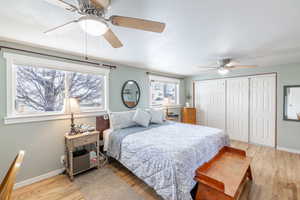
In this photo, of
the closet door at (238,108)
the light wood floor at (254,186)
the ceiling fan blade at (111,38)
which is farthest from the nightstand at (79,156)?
the closet door at (238,108)

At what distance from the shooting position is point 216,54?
8.78ft

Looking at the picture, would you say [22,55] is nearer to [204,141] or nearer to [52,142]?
[52,142]

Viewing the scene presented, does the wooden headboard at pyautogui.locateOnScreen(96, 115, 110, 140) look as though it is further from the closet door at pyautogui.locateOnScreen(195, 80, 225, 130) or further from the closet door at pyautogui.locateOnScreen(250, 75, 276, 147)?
the closet door at pyautogui.locateOnScreen(250, 75, 276, 147)

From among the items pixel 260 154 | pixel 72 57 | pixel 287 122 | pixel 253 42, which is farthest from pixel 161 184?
pixel 287 122

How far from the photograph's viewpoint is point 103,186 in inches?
81.7

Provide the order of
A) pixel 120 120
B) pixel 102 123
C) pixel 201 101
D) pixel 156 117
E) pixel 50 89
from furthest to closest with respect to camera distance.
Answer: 1. pixel 201 101
2. pixel 156 117
3. pixel 102 123
4. pixel 120 120
5. pixel 50 89

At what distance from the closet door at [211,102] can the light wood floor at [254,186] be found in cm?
196

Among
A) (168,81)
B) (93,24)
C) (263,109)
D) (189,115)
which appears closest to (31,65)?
(93,24)

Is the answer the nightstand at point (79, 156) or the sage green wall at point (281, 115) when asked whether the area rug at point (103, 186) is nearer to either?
the nightstand at point (79, 156)

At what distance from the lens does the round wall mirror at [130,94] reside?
3.50 m

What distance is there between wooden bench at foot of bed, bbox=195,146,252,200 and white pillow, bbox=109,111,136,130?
173 centimetres

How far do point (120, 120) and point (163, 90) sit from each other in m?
2.36

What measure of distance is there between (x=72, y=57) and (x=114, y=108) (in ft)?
4.71

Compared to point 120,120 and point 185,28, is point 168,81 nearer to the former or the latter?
point 120,120
